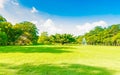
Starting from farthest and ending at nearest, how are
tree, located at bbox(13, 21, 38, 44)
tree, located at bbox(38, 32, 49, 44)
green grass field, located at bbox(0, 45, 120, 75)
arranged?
tree, located at bbox(38, 32, 49, 44)
tree, located at bbox(13, 21, 38, 44)
green grass field, located at bbox(0, 45, 120, 75)

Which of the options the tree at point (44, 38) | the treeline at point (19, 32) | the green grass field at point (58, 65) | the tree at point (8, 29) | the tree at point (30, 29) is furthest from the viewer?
the tree at point (44, 38)

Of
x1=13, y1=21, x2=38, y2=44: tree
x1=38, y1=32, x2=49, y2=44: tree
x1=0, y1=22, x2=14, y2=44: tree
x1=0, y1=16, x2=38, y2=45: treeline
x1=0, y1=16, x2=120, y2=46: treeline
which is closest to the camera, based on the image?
x1=0, y1=22, x2=14, y2=44: tree

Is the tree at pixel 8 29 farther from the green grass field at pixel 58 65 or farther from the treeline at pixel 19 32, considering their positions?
the green grass field at pixel 58 65

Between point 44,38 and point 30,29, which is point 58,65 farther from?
point 44,38

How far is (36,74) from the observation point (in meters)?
8.45

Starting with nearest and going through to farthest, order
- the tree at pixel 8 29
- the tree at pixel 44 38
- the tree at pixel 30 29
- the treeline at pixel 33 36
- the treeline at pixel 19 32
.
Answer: the tree at pixel 8 29, the treeline at pixel 19 32, the treeline at pixel 33 36, the tree at pixel 30 29, the tree at pixel 44 38

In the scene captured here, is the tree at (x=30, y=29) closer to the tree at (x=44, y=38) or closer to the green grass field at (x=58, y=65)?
the tree at (x=44, y=38)

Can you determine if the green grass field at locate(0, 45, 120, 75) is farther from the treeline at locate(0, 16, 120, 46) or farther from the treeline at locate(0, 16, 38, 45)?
the treeline at locate(0, 16, 38, 45)

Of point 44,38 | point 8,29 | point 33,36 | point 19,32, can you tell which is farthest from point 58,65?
point 44,38

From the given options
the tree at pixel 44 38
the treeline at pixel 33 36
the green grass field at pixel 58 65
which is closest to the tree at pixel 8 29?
the treeline at pixel 33 36

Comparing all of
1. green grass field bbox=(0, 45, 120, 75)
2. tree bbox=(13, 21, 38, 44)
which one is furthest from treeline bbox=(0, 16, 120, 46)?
green grass field bbox=(0, 45, 120, 75)

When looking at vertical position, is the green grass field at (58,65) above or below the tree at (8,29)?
below

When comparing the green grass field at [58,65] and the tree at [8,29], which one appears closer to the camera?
the green grass field at [58,65]

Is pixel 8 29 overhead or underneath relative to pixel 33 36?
overhead
